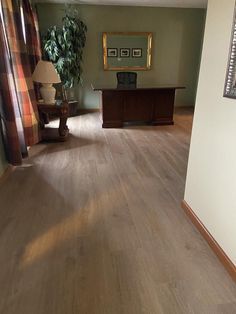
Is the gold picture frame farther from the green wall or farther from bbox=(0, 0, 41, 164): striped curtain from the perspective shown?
bbox=(0, 0, 41, 164): striped curtain

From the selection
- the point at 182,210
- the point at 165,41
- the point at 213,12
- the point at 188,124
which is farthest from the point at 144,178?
the point at 165,41

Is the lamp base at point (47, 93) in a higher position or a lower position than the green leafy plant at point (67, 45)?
lower

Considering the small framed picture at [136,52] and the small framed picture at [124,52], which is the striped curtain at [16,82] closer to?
the small framed picture at [124,52]

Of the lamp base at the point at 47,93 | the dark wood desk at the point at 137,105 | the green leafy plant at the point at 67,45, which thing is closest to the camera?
the lamp base at the point at 47,93

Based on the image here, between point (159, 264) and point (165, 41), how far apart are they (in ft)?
18.3

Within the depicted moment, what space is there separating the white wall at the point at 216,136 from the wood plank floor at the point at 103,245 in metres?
0.24

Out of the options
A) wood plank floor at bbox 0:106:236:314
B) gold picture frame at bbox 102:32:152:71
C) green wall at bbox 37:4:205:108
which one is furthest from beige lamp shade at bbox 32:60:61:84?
gold picture frame at bbox 102:32:152:71

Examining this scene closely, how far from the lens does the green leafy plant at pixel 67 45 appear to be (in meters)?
4.63

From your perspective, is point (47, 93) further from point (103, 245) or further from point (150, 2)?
point (150, 2)

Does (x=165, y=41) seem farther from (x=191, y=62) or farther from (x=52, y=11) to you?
(x=52, y=11)

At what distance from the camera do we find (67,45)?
4656mm

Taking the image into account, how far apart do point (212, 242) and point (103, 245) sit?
0.77 m

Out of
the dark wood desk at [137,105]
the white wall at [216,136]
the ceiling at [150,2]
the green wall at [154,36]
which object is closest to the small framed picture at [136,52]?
the green wall at [154,36]

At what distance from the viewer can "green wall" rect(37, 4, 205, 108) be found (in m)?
5.17
